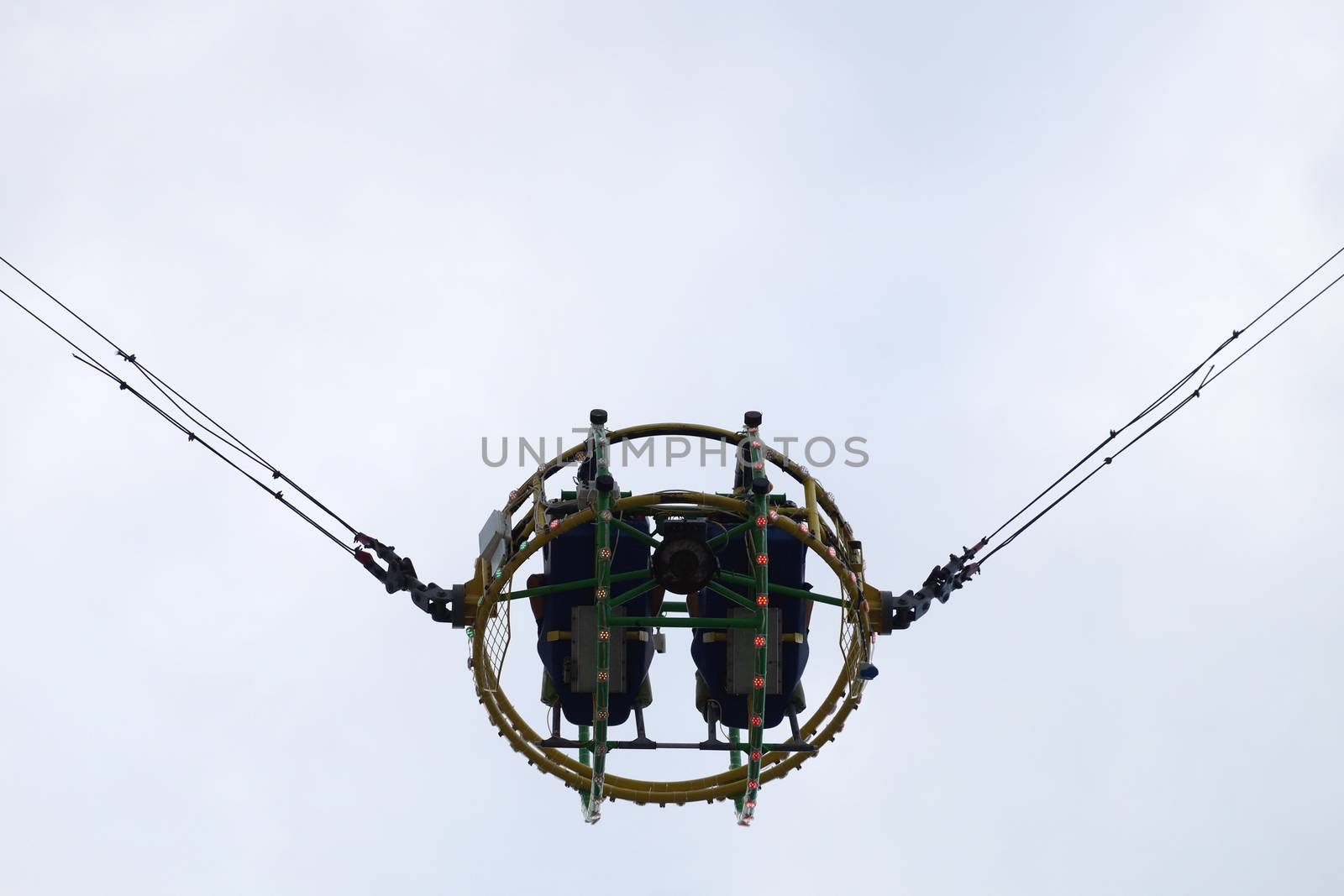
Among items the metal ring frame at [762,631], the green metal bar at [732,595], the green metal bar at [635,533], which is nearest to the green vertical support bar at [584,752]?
the metal ring frame at [762,631]

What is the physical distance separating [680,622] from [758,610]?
1136mm

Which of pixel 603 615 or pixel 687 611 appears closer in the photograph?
pixel 603 615

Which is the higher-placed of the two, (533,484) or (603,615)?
(533,484)

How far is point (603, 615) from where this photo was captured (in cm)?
2758

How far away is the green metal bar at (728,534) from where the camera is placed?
2767cm

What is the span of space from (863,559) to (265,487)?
369 inches

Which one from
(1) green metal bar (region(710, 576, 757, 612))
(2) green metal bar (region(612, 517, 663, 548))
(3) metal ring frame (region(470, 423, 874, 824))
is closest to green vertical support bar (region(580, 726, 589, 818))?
(3) metal ring frame (region(470, 423, 874, 824))

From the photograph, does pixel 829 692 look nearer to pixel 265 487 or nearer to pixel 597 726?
pixel 597 726

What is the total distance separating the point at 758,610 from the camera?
2766 cm

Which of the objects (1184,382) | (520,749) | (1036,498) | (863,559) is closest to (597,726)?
(520,749)

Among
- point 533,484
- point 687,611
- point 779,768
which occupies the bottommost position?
point 779,768

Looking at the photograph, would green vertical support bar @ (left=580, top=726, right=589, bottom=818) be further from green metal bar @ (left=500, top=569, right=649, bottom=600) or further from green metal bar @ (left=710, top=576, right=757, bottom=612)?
green metal bar @ (left=710, top=576, right=757, bottom=612)

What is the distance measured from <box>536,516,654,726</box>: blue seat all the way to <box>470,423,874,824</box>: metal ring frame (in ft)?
2.30

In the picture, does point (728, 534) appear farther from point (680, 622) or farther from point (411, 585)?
point (411, 585)
